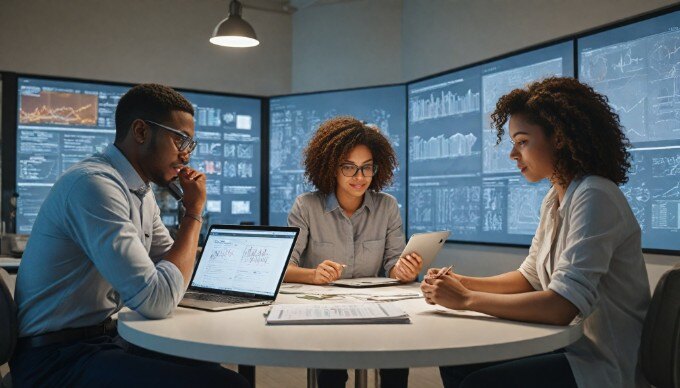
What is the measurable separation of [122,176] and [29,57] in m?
3.48

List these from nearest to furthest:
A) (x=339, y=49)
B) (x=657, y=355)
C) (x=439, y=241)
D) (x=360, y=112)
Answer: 1. (x=657, y=355)
2. (x=439, y=241)
3. (x=360, y=112)
4. (x=339, y=49)

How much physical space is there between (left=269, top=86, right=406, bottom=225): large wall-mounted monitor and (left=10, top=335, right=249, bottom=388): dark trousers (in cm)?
321

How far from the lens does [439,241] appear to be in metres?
2.42

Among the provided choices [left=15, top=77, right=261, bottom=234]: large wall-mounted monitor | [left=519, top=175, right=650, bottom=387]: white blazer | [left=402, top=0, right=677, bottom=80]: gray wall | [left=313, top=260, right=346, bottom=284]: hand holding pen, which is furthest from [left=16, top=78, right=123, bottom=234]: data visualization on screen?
[left=519, top=175, right=650, bottom=387]: white blazer

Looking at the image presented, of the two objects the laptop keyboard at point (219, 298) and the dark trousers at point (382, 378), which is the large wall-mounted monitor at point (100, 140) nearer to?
the dark trousers at point (382, 378)

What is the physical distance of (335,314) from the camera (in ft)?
5.01

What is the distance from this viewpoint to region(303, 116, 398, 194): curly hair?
271 centimetres

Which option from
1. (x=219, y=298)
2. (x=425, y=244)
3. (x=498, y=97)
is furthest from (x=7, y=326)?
(x=498, y=97)

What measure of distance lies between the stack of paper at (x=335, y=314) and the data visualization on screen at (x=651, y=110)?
6.49ft

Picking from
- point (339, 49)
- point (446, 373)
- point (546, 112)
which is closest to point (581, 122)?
point (546, 112)

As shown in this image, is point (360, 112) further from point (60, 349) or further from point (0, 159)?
point (60, 349)

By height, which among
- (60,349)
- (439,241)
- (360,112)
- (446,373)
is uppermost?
(360,112)

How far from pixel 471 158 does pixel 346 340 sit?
3.01 m

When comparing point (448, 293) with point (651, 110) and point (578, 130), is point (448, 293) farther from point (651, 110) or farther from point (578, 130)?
point (651, 110)
